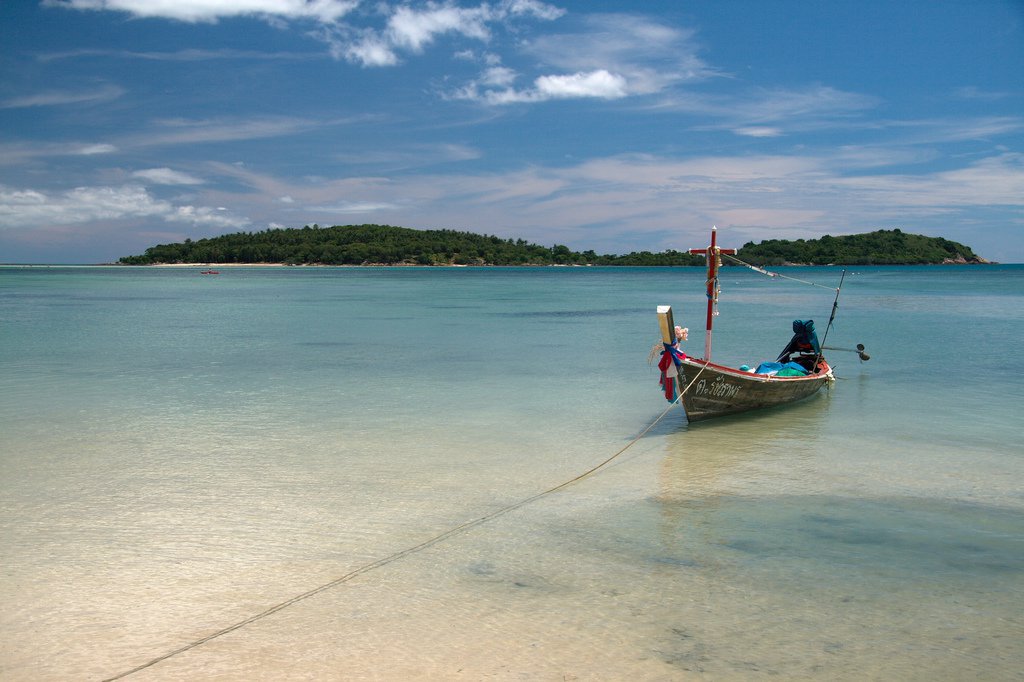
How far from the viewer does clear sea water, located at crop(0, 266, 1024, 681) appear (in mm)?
4953

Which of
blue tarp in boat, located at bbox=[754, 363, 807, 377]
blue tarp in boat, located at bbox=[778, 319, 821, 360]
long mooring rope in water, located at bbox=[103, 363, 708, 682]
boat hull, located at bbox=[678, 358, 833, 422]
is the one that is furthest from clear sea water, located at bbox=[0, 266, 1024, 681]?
blue tarp in boat, located at bbox=[778, 319, 821, 360]

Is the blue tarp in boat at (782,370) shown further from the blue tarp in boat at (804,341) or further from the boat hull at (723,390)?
the blue tarp in boat at (804,341)

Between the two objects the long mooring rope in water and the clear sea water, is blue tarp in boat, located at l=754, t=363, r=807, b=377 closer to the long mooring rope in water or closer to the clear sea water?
the clear sea water

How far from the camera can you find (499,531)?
726 cm

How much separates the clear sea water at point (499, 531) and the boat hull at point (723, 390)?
0.28 metres

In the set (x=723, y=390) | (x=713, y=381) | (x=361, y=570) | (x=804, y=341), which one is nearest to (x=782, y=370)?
(x=804, y=341)

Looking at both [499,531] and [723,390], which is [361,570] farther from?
Result: [723,390]

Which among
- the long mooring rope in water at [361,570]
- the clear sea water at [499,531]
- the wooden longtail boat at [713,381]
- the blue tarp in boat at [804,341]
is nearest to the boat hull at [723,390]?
the wooden longtail boat at [713,381]

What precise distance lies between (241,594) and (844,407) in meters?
12.1

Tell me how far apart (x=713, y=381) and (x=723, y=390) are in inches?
14.0

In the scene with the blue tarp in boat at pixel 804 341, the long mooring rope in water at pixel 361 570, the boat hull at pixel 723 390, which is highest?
the blue tarp in boat at pixel 804 341

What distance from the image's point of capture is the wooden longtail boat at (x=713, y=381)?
1135 centimetres

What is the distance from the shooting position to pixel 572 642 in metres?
5.01

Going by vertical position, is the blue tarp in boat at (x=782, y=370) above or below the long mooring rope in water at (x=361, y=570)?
above
